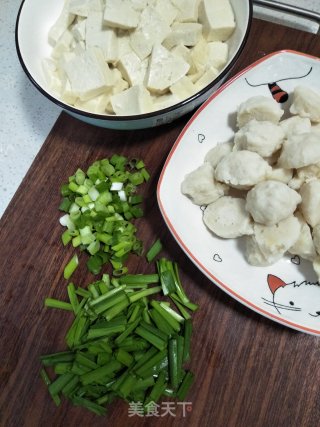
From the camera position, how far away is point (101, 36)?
129 cm

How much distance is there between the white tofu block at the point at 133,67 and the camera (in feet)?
4.29

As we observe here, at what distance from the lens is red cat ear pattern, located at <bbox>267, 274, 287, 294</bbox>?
1.18 m

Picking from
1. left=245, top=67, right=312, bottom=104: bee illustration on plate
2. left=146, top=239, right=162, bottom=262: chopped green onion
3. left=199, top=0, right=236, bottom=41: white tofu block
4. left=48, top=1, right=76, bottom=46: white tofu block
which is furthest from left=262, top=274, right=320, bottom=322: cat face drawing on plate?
left=48, top=1, right=76, bottom=46: white tofu block

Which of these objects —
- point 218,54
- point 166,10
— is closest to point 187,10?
point 166,10

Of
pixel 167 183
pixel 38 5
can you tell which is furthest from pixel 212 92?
pixel 38 5

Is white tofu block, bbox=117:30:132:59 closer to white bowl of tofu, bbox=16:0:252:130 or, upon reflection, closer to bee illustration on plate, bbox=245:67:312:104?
white bowl of tofu, bbox=16:0:252:130

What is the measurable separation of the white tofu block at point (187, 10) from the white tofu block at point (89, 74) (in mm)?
299

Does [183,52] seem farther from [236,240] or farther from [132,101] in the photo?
[236,240]

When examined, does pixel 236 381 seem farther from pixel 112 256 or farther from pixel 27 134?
pixel 27 134

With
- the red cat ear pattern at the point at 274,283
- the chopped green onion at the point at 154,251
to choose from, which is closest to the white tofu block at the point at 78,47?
the chopped green onion at the point at 154,251

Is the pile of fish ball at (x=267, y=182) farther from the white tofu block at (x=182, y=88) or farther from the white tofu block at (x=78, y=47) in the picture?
the white tofu block at (x=78, y=47)

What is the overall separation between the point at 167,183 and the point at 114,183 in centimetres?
21

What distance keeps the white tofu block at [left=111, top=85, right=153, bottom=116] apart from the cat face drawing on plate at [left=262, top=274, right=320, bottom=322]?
2.03ft

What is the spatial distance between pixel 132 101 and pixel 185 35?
28 cm
